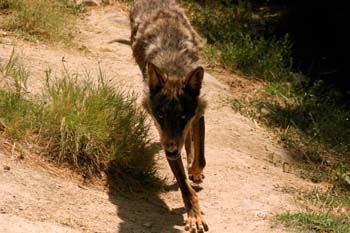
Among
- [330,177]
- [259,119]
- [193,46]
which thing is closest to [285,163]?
[330,177]

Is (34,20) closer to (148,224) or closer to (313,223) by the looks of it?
(148,224)

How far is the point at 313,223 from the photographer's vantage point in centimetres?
578

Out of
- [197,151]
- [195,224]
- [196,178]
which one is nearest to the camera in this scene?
[195,224]

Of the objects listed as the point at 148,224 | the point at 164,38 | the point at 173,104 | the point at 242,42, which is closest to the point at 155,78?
the point at 173,104

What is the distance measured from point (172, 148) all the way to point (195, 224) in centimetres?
63

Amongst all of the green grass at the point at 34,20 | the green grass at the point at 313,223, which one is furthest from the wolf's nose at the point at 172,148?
the green grass at the point at 34,20

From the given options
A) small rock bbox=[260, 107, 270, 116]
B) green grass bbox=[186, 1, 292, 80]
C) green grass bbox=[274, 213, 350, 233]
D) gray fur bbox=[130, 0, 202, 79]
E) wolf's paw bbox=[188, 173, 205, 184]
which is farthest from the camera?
green grass bbox=[186, 1, 292, 80]

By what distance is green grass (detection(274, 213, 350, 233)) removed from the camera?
226 inches

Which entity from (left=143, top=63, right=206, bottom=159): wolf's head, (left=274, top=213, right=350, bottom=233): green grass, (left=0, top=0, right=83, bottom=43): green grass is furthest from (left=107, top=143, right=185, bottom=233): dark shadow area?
(left=0, top=0, right=83, bottom=43): green grass

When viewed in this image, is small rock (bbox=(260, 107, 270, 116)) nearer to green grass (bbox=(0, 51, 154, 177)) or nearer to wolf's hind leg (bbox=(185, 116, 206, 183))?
wolf's hind leg (bbox=(185, 116, 206, 183))

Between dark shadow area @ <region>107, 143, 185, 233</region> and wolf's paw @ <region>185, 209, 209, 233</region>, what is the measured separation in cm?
17

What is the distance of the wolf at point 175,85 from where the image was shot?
561cm

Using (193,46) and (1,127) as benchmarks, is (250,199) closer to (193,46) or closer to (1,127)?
(193,46)

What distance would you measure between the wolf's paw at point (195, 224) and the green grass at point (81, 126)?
986mm
